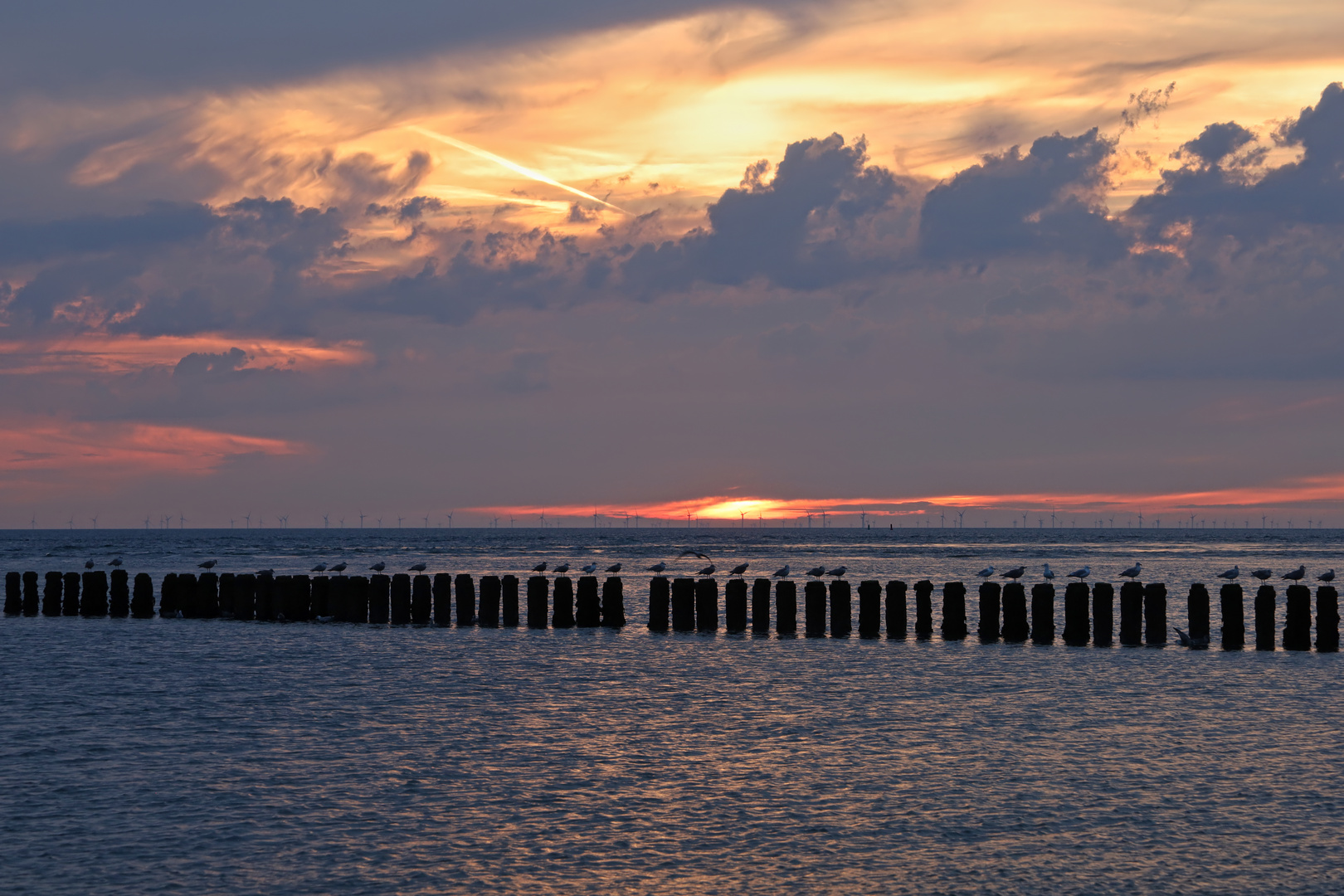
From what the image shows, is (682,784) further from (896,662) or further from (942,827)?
(896,662)

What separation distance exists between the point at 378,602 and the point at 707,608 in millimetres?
8401

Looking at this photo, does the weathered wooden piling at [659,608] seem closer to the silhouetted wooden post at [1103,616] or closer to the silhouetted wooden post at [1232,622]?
the silhouetted wooden post at [1103,616]

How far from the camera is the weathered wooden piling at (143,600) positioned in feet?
107

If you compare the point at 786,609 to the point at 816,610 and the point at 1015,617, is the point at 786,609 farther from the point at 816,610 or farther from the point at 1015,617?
the point at 1015,617

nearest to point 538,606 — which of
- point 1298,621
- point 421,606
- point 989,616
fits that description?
point 421,606

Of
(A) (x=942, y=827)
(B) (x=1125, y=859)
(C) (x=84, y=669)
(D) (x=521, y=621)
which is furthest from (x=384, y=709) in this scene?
(D) (x=521, y=621)

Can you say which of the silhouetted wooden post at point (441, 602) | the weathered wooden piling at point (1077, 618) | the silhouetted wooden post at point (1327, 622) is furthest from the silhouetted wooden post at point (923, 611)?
the silhouetted wooden post at point (441, 602)

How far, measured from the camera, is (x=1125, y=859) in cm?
980

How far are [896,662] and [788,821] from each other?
11.7 m

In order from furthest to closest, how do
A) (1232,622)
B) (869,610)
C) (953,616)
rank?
(869,610)
(953,616)
(1232,622)

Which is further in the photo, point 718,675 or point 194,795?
point 718,675

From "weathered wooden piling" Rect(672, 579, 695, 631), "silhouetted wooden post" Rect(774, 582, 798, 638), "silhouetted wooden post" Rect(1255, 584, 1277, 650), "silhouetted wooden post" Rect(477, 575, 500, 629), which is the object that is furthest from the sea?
"silhouetted wooden post" Rect(477, 575, 500, 629)

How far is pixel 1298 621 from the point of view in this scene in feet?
78.3

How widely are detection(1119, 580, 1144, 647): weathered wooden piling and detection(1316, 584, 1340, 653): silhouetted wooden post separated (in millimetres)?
3137
